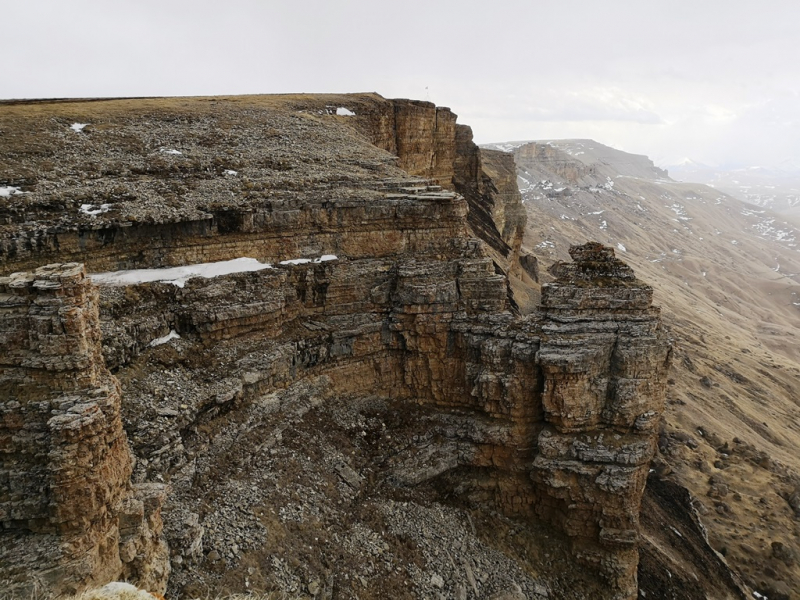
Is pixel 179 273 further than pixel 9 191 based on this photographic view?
Yes

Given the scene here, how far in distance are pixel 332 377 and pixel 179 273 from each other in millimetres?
8587

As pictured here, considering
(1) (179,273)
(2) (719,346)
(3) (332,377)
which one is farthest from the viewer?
(2) (719,346)

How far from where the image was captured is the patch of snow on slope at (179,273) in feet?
69.1

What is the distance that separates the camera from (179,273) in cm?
2236

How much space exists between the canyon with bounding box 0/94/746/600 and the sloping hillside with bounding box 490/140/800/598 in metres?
7.57

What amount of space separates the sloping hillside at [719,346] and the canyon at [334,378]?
24.8ft

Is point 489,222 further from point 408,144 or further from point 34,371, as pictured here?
point 34,371

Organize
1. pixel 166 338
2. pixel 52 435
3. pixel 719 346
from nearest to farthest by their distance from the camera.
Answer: pixel 52 435, pixel 166 338, pixel 719 346

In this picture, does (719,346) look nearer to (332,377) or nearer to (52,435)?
(332,377)

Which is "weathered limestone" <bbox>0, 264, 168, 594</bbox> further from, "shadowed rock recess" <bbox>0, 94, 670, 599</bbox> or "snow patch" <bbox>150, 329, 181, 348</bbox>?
"snow patch" <bbox>150, 329, 181, 348</bbox>

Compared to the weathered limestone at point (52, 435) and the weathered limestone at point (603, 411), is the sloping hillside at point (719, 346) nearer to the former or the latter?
the weathered limestone at point (603, 411)

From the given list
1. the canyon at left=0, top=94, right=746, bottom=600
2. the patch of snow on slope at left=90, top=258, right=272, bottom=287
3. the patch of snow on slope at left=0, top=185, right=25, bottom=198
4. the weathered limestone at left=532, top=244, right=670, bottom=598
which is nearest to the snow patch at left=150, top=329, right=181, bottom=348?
the canyon at left=0, top=94, right=746, bottom=600

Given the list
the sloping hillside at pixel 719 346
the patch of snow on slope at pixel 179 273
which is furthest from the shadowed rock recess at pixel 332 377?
the sloping hillside at pixel 719 346

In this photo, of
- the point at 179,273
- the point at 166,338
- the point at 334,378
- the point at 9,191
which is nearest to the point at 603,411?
the point at 334,378
